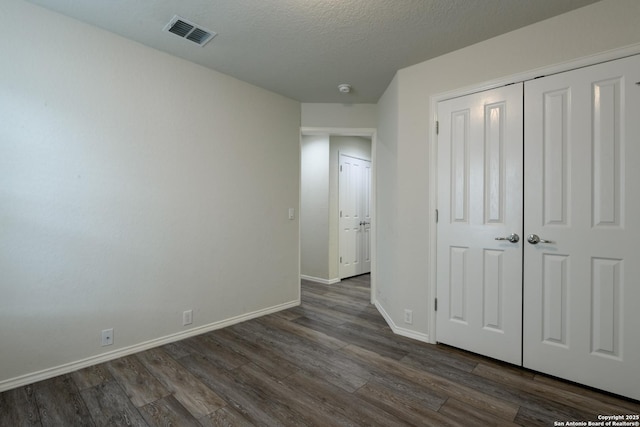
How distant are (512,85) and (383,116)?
1.38 m

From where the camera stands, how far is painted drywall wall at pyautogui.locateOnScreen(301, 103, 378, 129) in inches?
147

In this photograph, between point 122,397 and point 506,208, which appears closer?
point 122,397

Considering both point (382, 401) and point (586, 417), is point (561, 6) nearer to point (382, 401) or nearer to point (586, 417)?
point (586, 417)

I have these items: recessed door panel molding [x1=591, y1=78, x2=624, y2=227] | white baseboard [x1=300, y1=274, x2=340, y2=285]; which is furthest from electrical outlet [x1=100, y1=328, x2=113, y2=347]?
recessed door panel molding [x1=591, y1=78, x2=624, y2=227]

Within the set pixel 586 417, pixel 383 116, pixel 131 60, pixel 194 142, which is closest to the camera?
pixel 586 417

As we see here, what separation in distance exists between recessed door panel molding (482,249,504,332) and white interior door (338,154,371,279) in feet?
9.11

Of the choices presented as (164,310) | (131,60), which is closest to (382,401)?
(164,310)

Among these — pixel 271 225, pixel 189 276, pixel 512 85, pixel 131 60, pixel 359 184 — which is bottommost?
pixel 189 276

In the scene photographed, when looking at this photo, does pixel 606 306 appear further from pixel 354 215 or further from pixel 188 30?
pixel 354 215

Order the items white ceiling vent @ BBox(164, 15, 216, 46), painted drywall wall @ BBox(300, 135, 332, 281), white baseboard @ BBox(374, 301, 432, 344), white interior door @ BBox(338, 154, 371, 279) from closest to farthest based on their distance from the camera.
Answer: white ceiling vent @ BBox(164, 15, 216, 46), white baseboard @ BBox(374, 301, 432, 344), painted drywall wall @ BBox(300, 135, 332, 281), white interior door @ BBox(338, 154, 371, 279)

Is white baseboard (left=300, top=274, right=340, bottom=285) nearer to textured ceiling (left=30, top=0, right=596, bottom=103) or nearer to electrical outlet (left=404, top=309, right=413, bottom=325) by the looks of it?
electrical outlet (left=404, top=309, right=413, bottom=325)

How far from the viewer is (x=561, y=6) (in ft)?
6.38

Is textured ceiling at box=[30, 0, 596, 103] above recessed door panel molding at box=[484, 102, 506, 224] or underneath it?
above

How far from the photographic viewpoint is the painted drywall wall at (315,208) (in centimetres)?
478
